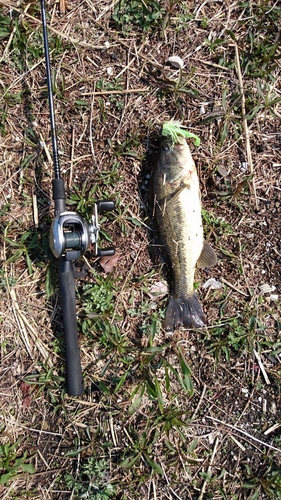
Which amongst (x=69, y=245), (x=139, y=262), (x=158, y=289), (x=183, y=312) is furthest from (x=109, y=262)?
(x=183, y=312)

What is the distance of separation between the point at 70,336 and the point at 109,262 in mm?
625

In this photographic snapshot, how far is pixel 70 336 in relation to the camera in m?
2.88

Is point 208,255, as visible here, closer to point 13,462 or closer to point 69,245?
point 69,245

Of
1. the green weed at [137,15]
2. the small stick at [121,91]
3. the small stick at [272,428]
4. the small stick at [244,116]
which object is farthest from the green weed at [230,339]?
the green weed at [137,15]

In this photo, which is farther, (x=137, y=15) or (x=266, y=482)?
(x=137, y=15)

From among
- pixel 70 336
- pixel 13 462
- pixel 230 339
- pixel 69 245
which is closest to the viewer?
pixel 69 245

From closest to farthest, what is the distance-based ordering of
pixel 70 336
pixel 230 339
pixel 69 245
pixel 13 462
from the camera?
1. pixel 69 245
2. pixel 70 336
3. pixel 13 462
4. pixel 230 339

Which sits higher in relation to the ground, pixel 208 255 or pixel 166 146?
pixel 166 146

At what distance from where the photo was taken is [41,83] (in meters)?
3.13

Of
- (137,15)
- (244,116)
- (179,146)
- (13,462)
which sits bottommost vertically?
(13,462)

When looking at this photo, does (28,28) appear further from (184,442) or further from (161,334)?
(184,442)

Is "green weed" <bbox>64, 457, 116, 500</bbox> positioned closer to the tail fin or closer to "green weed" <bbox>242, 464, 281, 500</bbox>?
"green weed" <bbox>242, 464, 281, 500</bbox>

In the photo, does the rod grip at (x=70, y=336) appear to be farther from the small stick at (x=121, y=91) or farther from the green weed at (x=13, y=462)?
the small stick at (x=121, y=91)

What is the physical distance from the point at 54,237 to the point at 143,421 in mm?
1535
